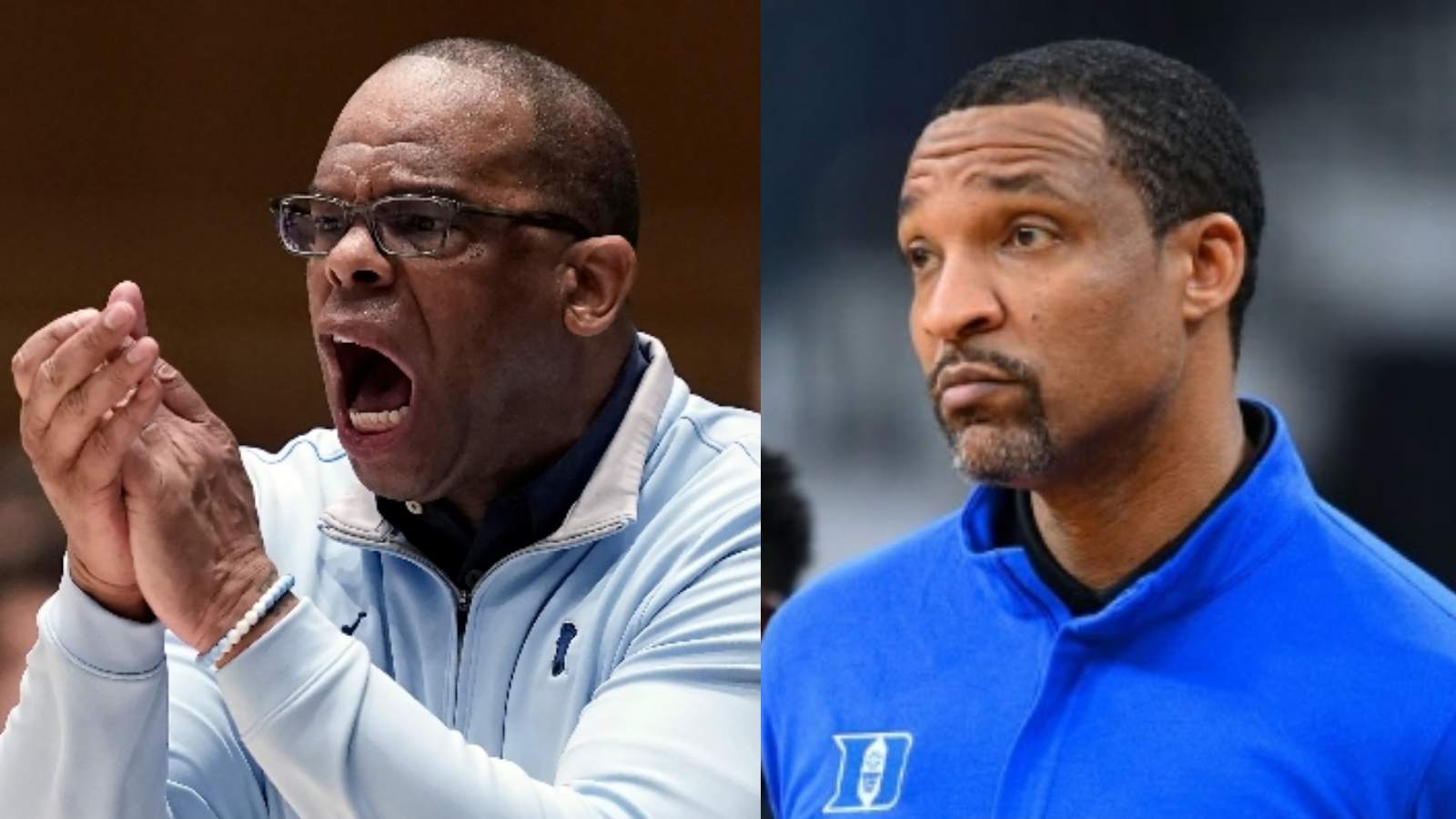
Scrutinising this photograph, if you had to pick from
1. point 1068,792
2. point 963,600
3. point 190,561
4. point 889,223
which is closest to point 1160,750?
point 1068,792

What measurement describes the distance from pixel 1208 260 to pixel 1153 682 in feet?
1.20

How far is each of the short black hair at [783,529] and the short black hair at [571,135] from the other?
0.32 metres

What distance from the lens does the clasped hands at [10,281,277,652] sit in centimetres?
197

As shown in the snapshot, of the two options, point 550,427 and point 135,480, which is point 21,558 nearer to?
point 135,480

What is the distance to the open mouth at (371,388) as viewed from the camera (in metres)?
2.14

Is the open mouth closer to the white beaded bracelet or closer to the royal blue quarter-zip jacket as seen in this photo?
the white beaded bracelet

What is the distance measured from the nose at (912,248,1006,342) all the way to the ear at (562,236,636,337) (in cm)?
38

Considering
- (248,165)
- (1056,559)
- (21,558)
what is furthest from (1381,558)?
(21,558)

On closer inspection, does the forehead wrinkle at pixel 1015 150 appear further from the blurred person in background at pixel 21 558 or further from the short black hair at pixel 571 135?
the blurred person in background at pixel 21 558

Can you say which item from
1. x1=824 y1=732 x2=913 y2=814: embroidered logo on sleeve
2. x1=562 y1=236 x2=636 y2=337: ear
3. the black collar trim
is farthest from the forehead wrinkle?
x1=824 y1=732 x2=913 y2=814: embroidered logo on sleeve

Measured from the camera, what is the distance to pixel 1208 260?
1814 mm

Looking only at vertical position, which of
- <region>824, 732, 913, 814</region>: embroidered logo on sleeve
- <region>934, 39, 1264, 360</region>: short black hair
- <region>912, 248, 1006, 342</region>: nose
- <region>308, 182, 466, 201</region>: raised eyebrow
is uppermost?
<region>934, 39, 1264, 360</region>: short black hair

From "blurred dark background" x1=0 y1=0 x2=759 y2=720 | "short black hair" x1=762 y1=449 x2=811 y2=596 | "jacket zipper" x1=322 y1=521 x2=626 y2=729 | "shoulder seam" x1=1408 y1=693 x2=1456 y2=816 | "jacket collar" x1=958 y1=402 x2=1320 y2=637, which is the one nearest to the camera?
"shoulder seam" x1=1408 y1=693 x2=1456 y2=816

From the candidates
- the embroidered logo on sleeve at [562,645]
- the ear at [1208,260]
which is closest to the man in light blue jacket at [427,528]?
the embroidered logo on sleeve at [562,645]
